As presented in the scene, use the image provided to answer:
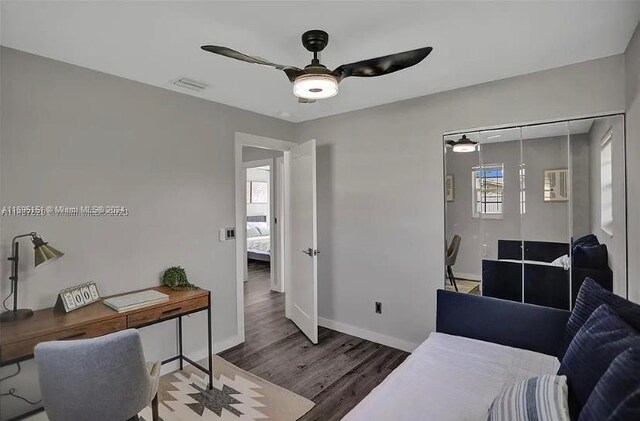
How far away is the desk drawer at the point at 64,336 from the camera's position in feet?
5.92

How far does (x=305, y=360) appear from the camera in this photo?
10.4 feet

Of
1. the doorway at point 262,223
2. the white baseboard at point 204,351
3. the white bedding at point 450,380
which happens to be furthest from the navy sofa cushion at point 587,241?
the doorway at point 262,223

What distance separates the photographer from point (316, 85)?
1.95 m

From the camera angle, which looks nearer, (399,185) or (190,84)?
(190,84)

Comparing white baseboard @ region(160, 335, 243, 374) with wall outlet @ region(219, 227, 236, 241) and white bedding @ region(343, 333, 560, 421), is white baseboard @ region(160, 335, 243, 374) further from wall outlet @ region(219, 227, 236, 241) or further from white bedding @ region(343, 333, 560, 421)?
white bedding @ region(343, 333, 560, 421)

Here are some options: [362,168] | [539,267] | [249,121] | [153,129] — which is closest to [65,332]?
[153,129]

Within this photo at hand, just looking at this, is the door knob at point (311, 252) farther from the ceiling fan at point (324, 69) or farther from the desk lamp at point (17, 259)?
the desk lamp at point (17, 259)

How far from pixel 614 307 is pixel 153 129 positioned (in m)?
3.25

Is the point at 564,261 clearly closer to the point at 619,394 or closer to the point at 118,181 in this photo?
the point at 619,394

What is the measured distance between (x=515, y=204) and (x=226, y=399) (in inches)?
108

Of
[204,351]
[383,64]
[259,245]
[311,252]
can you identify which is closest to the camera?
[383,64]

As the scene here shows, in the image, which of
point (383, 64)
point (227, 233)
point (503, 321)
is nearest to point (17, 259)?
point (227, 233)

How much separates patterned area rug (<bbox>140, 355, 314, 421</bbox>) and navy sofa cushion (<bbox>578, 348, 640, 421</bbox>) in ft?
6.13

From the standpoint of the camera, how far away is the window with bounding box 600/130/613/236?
7.88 ft
